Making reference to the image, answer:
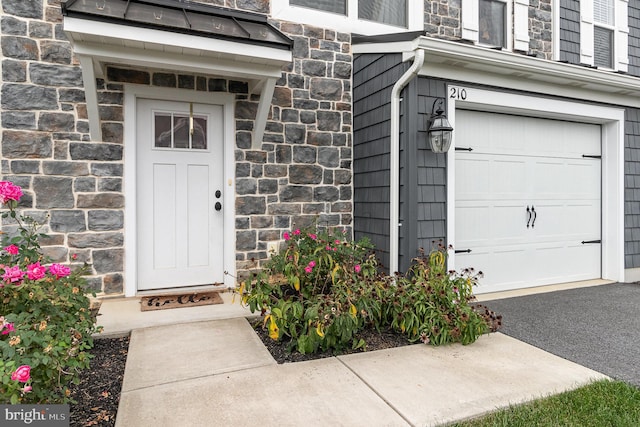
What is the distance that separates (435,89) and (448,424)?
2986mm

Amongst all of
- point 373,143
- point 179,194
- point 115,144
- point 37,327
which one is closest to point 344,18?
point 373,143

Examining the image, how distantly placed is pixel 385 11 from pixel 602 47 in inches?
146

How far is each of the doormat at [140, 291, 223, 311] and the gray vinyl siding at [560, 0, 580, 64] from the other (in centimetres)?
581

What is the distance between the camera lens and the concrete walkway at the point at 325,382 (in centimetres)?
196

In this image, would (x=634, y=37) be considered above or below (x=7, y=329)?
above

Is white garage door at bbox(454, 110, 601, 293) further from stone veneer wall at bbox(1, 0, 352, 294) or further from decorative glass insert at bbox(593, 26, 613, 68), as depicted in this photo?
decorative glass insert at bbox(593, 26, 613, 68)

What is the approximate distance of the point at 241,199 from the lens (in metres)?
4.23

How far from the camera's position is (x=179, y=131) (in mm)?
4105

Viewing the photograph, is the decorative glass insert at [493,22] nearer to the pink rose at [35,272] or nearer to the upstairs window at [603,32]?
the upstairs window at [603,32]

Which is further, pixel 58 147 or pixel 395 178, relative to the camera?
pixel 395 178

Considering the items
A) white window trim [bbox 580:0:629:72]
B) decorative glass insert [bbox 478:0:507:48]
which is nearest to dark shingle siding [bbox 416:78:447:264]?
decorative glass insert [bbox 478:0:507:48]

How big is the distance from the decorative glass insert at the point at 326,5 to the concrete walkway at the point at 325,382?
145 inches

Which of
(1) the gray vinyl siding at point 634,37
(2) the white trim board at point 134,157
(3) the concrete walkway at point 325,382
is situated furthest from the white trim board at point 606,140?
(2) the white trim board at point 134,157

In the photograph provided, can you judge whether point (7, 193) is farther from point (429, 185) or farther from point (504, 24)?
point (504, 24)
